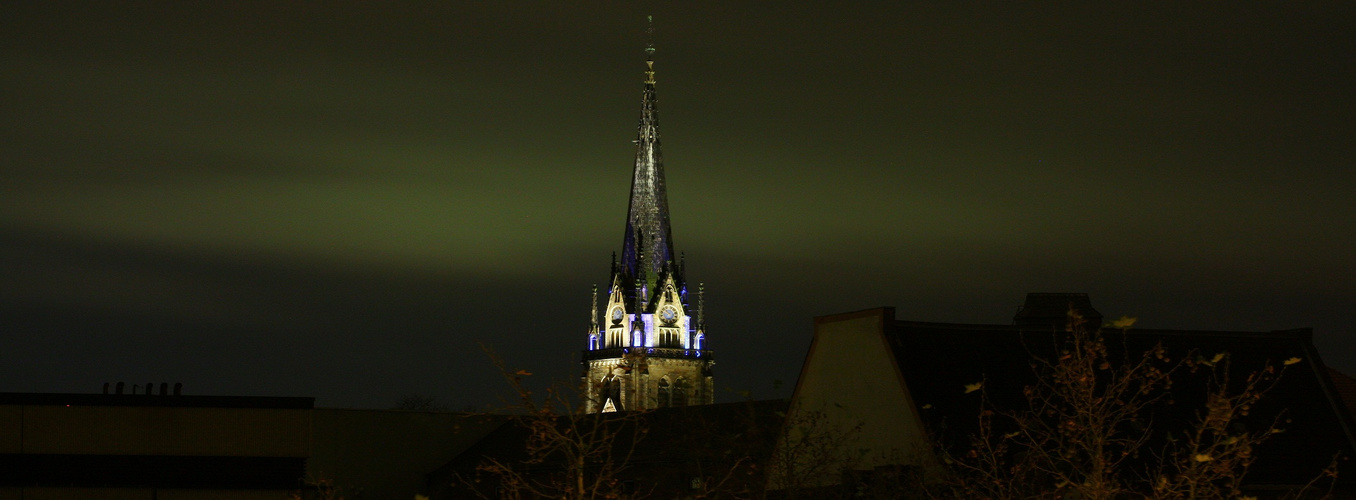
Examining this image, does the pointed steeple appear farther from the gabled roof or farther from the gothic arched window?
the gabled roof

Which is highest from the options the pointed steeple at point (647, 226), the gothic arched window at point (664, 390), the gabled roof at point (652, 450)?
the pointed steeple at point (647, 226)

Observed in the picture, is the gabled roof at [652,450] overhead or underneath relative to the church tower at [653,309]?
underneath

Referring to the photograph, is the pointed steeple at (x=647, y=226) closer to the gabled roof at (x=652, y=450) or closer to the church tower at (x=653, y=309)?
the church tower at (x=653, y=309)

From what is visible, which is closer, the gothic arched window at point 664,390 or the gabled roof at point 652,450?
the gabled roof at point 652,450

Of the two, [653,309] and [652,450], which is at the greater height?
[653,309]

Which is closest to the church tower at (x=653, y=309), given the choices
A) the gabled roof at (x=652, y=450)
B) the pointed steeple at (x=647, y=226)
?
the pointed steeple at (x=647, y=226)

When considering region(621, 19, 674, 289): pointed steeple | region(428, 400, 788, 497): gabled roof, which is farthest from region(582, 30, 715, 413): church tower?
region(428, 400, 788, 497): gabled roof

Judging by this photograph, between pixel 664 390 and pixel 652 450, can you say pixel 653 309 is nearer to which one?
pixel 664 390

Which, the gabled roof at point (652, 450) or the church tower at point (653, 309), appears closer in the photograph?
the gabled roof at point (652, 450)

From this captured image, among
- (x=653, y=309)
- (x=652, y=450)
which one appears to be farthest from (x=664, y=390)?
(x=652, y=450)

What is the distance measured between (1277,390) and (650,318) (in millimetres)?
111388

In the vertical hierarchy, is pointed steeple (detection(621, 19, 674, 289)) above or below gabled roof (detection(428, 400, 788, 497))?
above

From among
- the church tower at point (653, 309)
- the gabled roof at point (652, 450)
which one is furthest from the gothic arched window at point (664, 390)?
the gabled roof at point (652, 450)

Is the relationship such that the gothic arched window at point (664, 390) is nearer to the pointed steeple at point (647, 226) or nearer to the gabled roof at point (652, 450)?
the pointed steeple at point (647, 226)
